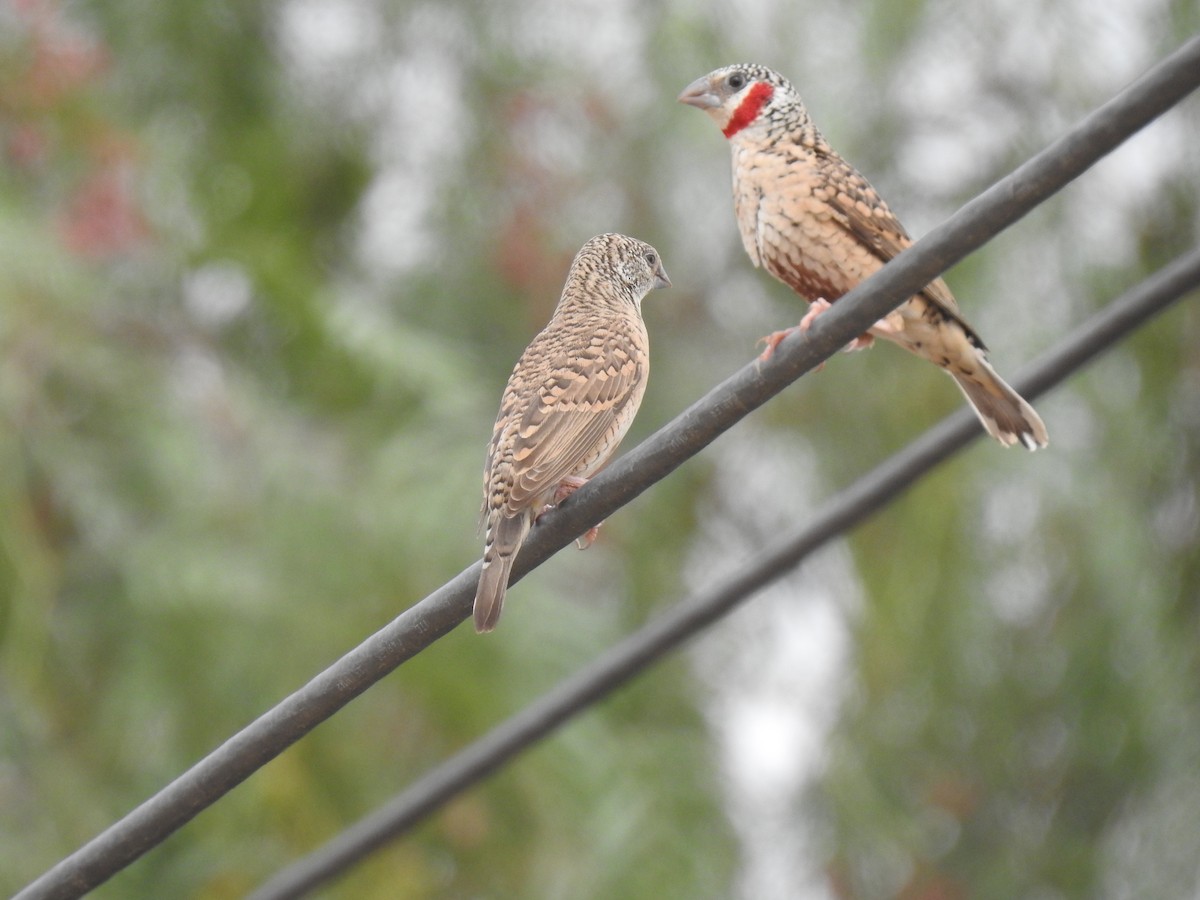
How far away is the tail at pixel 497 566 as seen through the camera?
2.49 metres

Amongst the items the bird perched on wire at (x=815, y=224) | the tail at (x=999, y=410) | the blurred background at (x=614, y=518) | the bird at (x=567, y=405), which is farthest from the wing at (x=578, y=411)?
the blurred background at (x=614, y=518)

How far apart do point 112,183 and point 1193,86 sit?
15.1 ft

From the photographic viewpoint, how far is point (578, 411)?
10.0 ft

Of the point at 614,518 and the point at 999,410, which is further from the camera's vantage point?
the point at 614,518

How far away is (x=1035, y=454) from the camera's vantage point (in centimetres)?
575

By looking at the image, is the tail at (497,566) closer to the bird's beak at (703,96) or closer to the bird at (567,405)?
the bird at (567,405)

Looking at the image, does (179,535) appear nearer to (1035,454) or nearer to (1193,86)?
(1035,454)

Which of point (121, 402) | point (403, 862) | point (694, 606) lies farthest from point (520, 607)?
point (694, 606)

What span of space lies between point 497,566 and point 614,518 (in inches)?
162

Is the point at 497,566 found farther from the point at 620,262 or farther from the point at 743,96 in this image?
the point at 620,262

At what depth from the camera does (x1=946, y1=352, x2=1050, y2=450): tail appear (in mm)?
3129

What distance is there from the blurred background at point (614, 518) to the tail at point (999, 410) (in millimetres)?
2276

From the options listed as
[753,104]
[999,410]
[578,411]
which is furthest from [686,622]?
[753,104]

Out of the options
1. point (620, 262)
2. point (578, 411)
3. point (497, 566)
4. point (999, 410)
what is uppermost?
point (620, 262)
